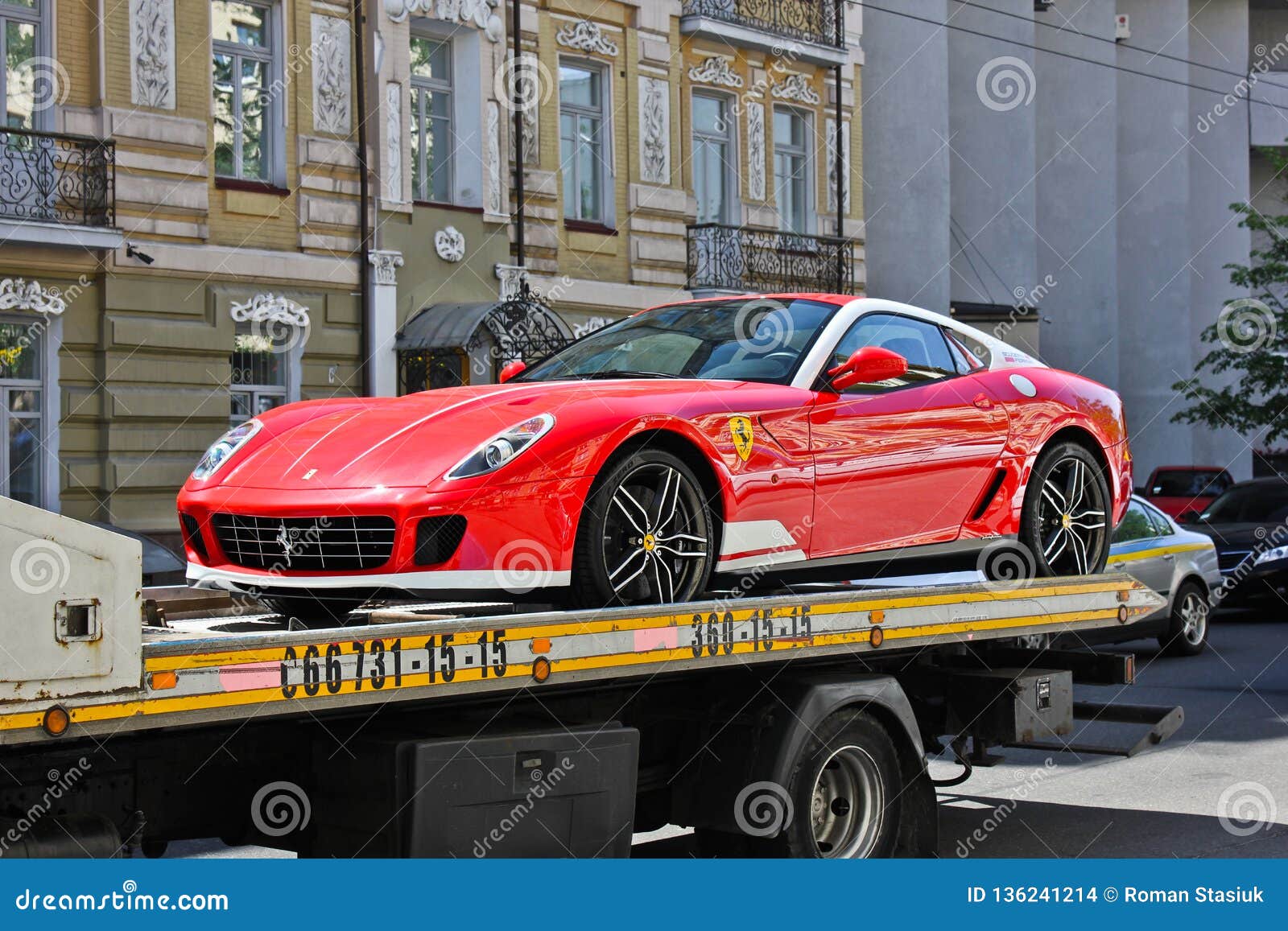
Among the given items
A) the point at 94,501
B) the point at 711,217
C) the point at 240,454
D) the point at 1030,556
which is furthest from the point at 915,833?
the point at 711,217

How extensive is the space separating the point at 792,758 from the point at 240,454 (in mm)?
2382

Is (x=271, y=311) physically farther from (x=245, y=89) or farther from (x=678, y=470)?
(x=678, y=470)

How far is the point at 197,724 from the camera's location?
453 centimetres

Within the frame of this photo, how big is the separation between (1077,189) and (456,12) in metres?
18.8

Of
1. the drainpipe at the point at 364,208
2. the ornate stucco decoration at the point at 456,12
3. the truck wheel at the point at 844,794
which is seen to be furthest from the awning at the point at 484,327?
Result: the truck wheel at the point at 844,794

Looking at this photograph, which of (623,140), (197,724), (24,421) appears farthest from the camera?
(623,140)

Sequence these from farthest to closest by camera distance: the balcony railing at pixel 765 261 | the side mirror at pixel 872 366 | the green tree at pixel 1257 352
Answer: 1. the green tree at pixel 1257 352
2. the balcony railing at pixel 765 261
3. the side mirror at pixel 872 366

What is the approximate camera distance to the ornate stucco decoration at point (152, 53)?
18.3m

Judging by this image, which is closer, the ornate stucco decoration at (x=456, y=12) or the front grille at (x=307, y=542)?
the front grille at (x=307, y=542)

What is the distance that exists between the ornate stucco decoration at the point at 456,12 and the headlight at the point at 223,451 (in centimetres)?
1536

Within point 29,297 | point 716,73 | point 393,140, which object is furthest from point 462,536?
point 716,73

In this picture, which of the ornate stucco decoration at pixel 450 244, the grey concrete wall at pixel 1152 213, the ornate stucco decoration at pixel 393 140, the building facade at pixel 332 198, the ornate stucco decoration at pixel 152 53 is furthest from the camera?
the grey concrete wall at pixel 1152 213

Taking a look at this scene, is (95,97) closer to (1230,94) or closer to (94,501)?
(94,501)

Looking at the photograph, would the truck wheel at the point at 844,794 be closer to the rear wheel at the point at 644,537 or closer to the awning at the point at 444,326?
the rear wheel at the point at 644,537
